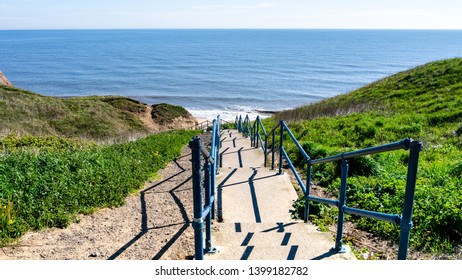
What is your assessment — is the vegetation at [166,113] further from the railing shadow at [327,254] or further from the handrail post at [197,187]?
the handrail post at [197,187]

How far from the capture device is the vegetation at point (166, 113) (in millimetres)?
36594

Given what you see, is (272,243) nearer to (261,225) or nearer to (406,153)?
(261,225)

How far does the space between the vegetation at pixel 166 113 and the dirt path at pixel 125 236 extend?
30712 millimetres

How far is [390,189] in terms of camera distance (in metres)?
5.64

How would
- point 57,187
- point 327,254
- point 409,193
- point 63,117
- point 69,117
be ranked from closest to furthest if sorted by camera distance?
point 409,193 < point 327,254 < point 57,187 < point 63,117 < point 69,117

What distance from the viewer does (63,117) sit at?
90.3 feet

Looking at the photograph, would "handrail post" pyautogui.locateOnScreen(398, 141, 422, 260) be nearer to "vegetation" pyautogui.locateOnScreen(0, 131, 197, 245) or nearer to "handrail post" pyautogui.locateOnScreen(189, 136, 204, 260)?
"handrail post" pyautogui.locateOnScreen(189, 136, 204, 260)

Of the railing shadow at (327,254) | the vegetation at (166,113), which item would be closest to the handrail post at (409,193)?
the railing shadow at (327,254)

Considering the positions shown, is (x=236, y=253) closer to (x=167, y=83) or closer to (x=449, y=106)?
(x=449, y=106)

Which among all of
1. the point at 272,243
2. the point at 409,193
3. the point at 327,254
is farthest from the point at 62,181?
the point at 409,193

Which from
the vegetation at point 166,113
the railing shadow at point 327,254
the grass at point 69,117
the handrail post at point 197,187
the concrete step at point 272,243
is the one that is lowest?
the vegetation at point 166,113

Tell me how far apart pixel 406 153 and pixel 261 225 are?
5.00m

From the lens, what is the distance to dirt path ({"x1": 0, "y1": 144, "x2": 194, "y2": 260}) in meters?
3.85

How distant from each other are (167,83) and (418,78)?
50767 millimetres
